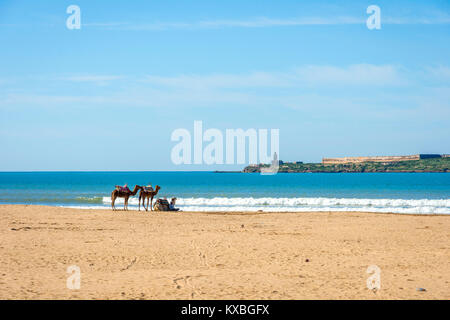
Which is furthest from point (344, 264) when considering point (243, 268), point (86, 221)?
point (86, 221)

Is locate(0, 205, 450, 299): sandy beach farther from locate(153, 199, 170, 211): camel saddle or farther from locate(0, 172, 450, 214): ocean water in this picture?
locate(0, 172, 450, 214): ocean water

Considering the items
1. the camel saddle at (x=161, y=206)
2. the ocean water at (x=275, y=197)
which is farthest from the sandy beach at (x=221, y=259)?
the ocean water at (x=275, y=197)

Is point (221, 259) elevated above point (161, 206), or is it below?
below

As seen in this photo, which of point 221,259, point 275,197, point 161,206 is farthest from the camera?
point 275,197

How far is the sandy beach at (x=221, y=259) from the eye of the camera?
29.8 ft

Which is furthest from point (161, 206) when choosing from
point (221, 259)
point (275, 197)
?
point (275, 197)

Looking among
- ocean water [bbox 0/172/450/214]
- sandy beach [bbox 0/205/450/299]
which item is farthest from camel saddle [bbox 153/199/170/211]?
sandy beach [bbox 0/205/450/299]

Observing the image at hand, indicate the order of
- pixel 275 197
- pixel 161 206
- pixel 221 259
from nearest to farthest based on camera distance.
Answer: pixel 221 259, pixel 161 206, pixel 275 197

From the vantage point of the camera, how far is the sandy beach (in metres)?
9.09

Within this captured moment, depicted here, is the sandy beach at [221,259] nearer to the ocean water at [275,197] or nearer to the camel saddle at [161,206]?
the camel saddle at [161,206]

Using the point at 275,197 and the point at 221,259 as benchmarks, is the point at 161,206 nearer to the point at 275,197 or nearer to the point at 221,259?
the point at 221,259

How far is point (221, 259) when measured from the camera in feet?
40.7

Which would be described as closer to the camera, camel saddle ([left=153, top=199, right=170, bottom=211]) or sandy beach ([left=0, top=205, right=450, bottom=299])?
sandy beach ([left=0, top=205, right=450, bottom=299])

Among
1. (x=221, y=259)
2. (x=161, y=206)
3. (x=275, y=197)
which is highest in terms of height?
(x=275, y=197)
